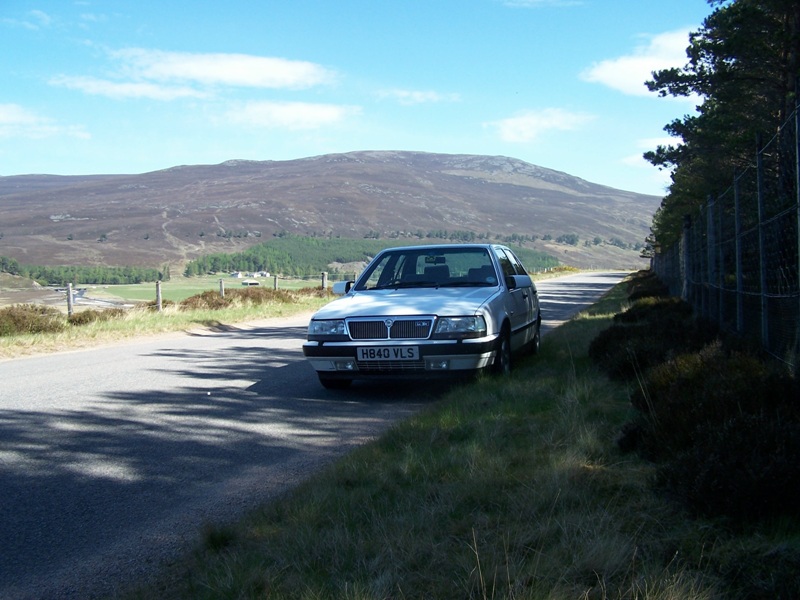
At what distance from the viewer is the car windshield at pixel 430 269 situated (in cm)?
951

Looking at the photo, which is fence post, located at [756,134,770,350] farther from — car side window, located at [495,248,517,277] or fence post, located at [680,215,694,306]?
fence post, located at [680,215,694,306]

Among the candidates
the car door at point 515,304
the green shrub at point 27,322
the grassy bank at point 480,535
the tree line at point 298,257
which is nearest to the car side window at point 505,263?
the car door at point 515,304

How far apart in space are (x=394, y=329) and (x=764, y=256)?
139 inches

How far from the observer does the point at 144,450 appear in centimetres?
602

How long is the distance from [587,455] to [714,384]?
1118mm

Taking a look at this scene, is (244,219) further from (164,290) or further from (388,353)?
(388,353)

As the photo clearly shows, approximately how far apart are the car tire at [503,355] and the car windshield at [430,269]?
798 millimetres

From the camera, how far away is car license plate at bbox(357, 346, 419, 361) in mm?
7867

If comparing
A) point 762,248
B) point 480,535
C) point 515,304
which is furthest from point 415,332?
point 480,535

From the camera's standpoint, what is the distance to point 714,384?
524 cm

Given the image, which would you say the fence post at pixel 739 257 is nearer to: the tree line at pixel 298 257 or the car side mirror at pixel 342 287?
the car side mirror at pixel 342 287

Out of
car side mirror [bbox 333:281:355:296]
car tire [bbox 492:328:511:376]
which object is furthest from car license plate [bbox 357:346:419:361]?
car side mirror [bbox 333:281:355:296]

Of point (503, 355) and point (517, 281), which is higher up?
point (517, 281)

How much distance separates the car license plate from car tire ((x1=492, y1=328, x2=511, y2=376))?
3.29 ft
